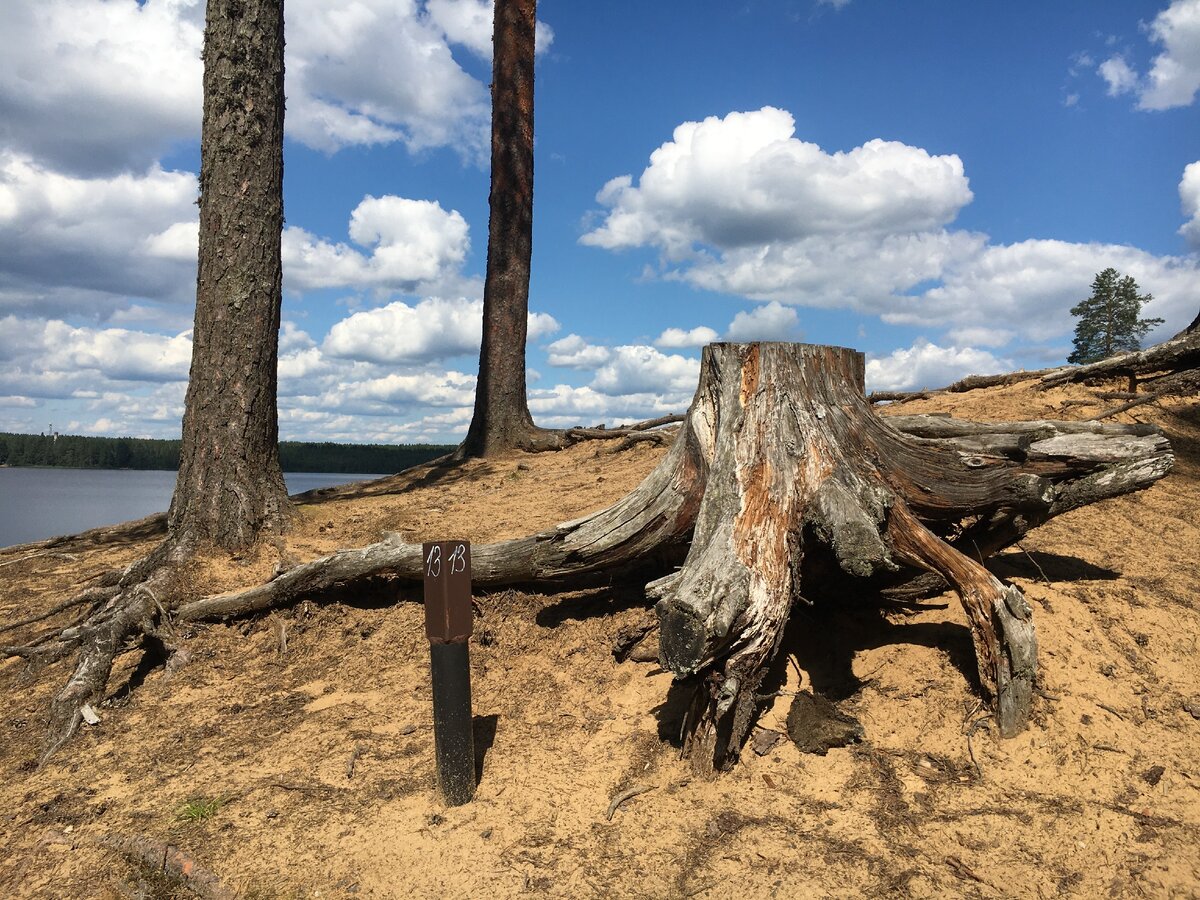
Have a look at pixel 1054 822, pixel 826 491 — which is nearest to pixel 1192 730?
pixel 1054 822

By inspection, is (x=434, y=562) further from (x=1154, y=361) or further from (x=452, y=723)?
(x=1154, y=361)

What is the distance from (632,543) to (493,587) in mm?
1385

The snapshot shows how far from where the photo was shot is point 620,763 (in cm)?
420

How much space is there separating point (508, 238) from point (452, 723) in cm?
961

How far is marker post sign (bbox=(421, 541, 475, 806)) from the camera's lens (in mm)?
3928

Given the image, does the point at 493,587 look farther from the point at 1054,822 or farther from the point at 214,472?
the point at 1054,822

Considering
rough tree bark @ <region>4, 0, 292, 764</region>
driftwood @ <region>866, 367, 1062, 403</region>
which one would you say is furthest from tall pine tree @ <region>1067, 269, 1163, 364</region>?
rough tree bark @ <region>4, 0, 292, 764</region>

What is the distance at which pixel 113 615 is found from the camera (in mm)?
6172

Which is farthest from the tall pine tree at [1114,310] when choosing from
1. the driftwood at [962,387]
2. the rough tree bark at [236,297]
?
the rough tree bark at [236,297]

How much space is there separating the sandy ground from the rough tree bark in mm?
1383

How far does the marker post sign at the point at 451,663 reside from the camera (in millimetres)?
3928

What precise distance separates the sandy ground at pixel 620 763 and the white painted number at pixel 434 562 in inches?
47.6

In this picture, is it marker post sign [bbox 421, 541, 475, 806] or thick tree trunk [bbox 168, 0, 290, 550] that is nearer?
marker post sign [bbox 421, 541, 475, 806]

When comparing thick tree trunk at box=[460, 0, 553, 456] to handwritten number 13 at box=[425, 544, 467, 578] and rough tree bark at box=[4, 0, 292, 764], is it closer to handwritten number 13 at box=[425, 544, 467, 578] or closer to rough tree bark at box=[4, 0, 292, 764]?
rough tree bark at box=[4, 0, 292, 764]
